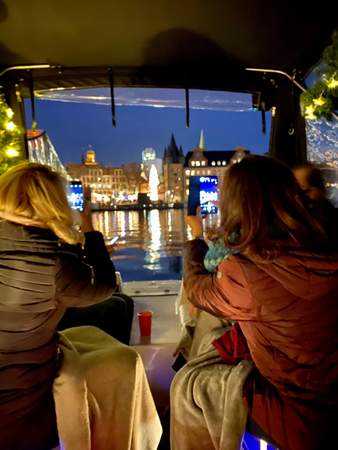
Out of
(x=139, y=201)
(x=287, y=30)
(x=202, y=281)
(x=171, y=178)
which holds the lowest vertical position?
(x=139, y=201)

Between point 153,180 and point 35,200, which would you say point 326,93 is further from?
point 153,180

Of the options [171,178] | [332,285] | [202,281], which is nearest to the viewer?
[332,285]

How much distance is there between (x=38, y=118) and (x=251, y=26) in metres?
2.07

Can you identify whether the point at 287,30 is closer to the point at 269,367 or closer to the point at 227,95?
Result: the point at 227,95

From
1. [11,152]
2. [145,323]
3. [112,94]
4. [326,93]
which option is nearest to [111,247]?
[145,323]

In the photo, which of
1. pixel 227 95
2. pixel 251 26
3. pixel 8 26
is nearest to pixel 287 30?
pixel 251 26

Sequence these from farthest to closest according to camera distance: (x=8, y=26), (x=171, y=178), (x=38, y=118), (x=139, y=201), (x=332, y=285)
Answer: (x=139, y=201)
(x=171, y=178)
(x=38, y=118)
(x=8, y=26)
(x=332, y=285)

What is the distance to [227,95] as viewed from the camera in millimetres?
3914

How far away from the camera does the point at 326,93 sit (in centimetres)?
271

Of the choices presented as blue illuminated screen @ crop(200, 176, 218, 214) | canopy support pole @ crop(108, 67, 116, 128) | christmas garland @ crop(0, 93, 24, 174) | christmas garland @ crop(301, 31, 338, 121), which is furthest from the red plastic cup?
canopy support pole @ crop(108, 67, 116, 128)

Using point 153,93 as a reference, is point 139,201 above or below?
below

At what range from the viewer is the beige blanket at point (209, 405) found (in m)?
1.10

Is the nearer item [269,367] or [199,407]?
[269,367]

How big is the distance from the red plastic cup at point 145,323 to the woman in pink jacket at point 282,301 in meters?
1.45
